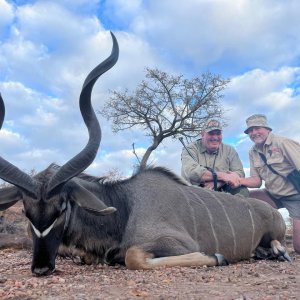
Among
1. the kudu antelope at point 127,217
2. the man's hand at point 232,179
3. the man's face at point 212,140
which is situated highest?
the man's face at point 212,140

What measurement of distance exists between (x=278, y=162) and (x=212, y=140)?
0.80m

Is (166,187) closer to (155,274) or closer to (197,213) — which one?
(197,213)

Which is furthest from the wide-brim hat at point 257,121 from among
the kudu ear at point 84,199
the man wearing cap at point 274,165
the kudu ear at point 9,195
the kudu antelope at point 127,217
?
the kudu ear at point 9,195

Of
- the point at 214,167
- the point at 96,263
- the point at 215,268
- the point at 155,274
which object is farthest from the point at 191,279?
the point at 214,167

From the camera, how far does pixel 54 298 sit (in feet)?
7.89

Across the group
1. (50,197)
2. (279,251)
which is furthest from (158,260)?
(279,251)

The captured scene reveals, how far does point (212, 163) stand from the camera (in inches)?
243

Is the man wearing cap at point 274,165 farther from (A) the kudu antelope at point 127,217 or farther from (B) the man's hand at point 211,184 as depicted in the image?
(A) the kudu antelope at point 127,217

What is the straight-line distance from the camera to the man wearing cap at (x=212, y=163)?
227 inches

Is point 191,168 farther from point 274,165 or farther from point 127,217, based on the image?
point 127,217

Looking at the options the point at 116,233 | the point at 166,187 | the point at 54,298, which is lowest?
the point at 54,298

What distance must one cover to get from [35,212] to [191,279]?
3.95 feet

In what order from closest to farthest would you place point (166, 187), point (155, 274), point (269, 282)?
point (269, 282) < point (155, 274) < point (166, 187)

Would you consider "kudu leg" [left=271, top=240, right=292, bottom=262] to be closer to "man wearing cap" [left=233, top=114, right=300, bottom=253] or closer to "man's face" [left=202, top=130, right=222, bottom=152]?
"man wearing cap" [left=233, top=114, right=300, bottom=253]
